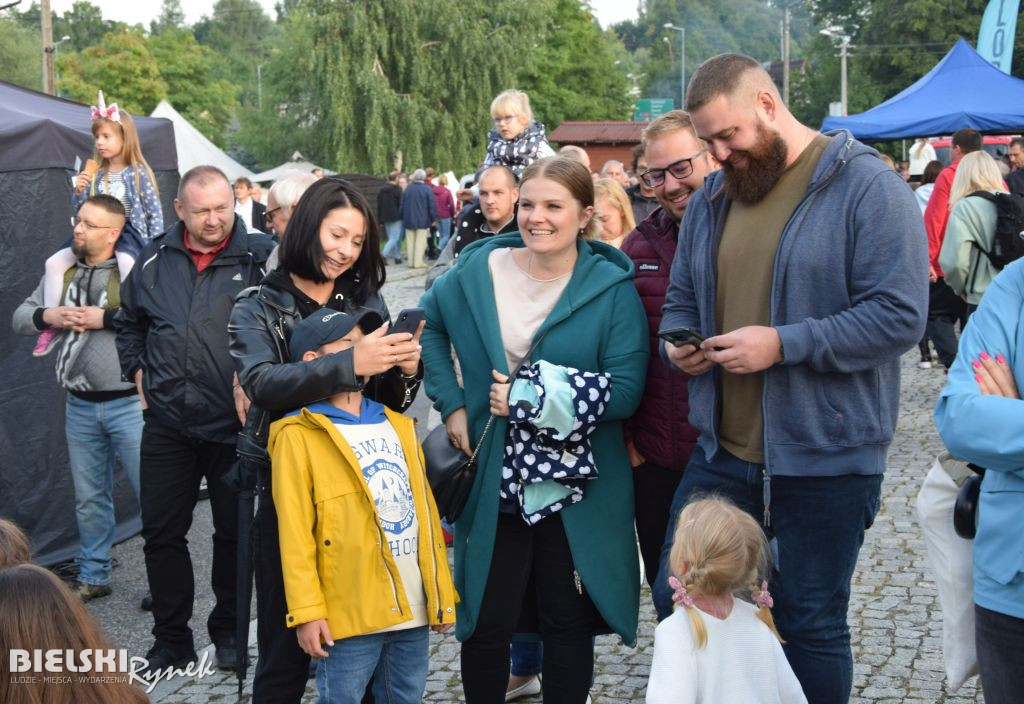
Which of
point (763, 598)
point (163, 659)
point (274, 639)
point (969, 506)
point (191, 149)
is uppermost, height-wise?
point (191, 149)

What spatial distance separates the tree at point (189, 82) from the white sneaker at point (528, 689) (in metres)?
68.2

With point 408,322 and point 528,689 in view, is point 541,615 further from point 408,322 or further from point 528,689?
point 408,322

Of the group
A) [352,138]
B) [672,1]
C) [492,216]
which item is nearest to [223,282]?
[492,216]

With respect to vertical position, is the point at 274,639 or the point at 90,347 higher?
the point at 90,347

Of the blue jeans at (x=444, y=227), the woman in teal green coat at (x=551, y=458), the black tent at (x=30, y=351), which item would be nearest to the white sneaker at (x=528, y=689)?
the woman in teal green coat at (x=551, y=458)

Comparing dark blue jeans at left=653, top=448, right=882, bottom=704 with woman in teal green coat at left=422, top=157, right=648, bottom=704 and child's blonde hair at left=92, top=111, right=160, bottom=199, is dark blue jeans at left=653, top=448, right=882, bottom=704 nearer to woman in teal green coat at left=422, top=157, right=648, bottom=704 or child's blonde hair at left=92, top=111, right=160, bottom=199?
woman in teal green coat at left=422, top=157, right=648, bottom=704

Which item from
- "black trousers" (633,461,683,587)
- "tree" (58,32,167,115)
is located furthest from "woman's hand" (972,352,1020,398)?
"tree" (58,32,167,115)

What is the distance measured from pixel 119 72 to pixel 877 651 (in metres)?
62.7

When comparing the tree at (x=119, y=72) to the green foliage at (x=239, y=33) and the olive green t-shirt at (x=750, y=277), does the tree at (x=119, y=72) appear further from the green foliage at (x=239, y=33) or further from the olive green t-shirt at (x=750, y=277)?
the olive green t-shirt at (x=750, y=277)

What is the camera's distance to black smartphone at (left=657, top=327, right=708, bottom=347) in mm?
3215

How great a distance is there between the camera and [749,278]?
10.8 feet

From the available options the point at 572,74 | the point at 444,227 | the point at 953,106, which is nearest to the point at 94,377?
the point at 953,106

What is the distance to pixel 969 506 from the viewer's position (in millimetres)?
2932

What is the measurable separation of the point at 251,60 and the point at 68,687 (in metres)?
121
